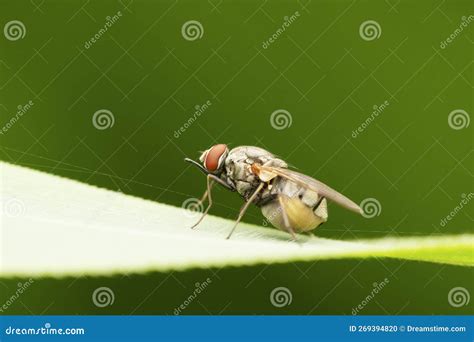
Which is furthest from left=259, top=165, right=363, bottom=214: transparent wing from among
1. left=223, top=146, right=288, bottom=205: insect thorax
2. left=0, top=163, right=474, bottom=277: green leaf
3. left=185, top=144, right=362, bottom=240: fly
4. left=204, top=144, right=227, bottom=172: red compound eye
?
left=0, top=163, right=474, bottom=277: green leaf

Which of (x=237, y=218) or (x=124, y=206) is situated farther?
(x=237, y=218)

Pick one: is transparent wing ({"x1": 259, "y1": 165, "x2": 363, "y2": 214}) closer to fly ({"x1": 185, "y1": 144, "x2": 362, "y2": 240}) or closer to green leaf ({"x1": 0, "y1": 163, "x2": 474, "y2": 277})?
fly ({"x1": 185, "y1": 144, "x2": 362, "y2": 240})

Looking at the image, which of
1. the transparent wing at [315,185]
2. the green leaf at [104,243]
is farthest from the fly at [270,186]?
the green leaf at [104,243]

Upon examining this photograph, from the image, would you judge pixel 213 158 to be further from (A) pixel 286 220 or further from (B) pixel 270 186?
(A) pixel 286 220

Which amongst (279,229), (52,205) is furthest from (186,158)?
(52,205)

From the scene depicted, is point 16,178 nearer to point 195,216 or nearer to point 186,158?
point 195,216
